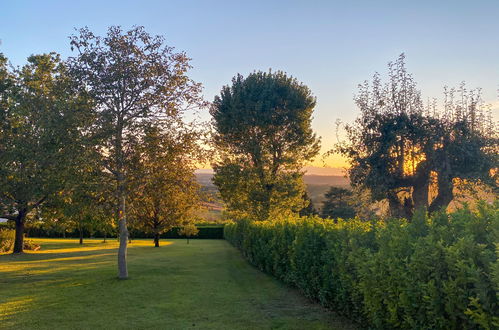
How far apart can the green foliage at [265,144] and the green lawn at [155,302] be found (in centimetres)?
1788

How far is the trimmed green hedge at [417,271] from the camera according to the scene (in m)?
4.95

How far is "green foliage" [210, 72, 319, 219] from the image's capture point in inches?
1463

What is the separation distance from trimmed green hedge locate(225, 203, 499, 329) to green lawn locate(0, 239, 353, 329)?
129 centimetres

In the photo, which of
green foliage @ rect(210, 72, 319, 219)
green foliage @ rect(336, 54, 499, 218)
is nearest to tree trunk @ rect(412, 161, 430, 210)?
green foliage @ rect(336, 54, 499, 218)

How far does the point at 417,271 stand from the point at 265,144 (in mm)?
32155

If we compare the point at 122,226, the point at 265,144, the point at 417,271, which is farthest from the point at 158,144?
the point at 265,144

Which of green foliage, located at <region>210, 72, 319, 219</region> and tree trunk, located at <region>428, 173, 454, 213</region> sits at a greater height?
green foliage, located at <region>210, 72, 319, 219</region>

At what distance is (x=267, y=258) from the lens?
18.6 m

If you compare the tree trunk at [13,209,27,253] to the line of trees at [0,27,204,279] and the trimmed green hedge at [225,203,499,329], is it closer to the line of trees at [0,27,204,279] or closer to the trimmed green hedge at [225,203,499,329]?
the line of trees at [0,27,204,279]

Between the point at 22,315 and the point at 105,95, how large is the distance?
30.7 feet

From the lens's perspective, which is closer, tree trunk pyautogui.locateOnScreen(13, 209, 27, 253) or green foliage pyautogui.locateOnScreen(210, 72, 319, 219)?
tree trunk pyautogui.locateOnScreen(13, 209, 27, 253)

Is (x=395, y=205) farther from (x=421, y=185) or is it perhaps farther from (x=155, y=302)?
(x=155, y=302)

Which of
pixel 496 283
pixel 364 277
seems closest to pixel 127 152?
pixel 364 277

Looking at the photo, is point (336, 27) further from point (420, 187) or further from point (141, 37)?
point (420, 187)
